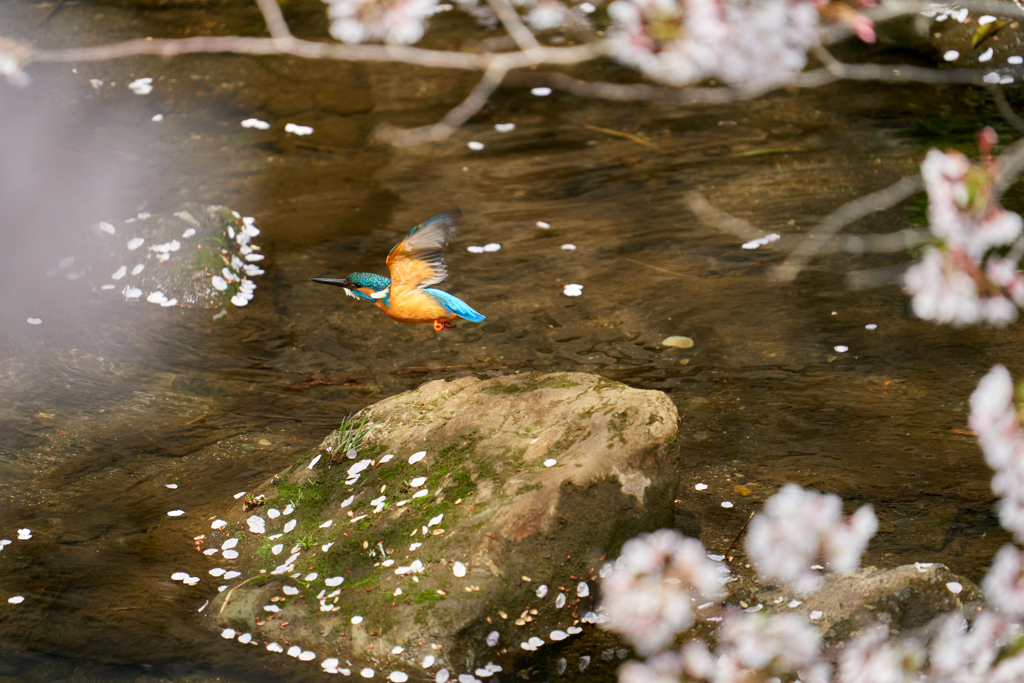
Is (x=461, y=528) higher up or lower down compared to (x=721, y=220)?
higher up

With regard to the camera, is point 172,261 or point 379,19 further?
point 172,261

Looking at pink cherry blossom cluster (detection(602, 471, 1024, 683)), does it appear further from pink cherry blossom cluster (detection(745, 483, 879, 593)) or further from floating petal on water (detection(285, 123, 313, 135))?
floating petal on water (detection(285, 123, 313, 135))

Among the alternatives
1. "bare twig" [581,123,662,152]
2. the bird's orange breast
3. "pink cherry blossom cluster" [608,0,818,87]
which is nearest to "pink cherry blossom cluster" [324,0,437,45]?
"pink cherry blossom cluster" [608,0,818,87]

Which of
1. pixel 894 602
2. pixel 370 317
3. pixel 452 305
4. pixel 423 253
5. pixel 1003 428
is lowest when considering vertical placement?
pixel 370 317

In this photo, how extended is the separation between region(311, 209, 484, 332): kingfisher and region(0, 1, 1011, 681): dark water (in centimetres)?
114

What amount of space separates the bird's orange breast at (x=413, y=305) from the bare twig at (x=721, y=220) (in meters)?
2.94

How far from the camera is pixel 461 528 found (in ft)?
9.60

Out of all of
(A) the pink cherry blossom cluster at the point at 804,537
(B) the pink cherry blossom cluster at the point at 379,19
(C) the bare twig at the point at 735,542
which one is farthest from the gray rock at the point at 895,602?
(B) the pink cherry blossom cluster at the point at 379,19

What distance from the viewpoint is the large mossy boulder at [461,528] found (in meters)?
2.79

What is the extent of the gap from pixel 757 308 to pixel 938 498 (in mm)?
1754

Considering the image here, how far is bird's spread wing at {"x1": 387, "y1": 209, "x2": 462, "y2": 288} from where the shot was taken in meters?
2.96

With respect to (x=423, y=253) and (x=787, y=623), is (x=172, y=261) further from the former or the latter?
(x=787, y=623)

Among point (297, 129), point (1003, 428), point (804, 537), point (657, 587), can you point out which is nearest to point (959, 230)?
point (1003, 428)

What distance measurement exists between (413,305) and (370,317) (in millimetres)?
2059
